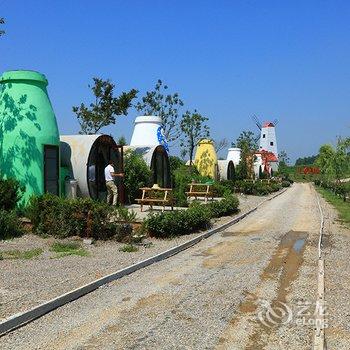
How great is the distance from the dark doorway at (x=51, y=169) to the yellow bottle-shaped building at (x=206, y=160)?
840 inches

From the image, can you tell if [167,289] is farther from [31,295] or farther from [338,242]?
[338,242]

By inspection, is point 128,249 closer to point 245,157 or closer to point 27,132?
point 27,132

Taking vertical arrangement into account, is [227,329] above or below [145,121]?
below

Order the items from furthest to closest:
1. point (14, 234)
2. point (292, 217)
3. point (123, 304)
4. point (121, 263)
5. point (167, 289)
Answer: point (292, 217)
point (14, 234)
point (121, 263)
point (167, 289)
point (123, 304)

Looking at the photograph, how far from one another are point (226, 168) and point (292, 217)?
2221 cm

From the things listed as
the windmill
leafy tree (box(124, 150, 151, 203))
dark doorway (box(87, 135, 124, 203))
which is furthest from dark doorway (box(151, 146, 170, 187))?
the windmill

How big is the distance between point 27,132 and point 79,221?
392cm

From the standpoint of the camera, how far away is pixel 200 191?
23766 millimetres

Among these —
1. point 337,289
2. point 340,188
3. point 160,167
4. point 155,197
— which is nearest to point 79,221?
point 337,289

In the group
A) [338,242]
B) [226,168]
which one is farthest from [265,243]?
[226,168]

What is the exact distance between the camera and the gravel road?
5027mm

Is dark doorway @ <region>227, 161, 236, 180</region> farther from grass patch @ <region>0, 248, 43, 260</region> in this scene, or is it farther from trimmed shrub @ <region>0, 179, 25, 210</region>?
grass patch @ <region>0, 248, 43, 260</region>

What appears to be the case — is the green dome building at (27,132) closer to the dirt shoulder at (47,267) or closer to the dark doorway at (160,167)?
the dirt shoulder at (47,267)

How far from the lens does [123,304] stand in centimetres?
640
